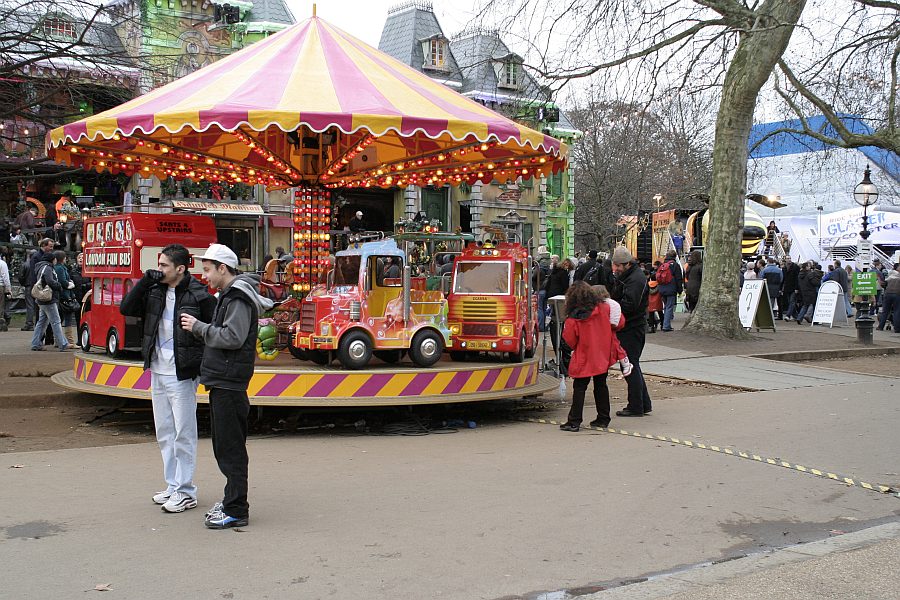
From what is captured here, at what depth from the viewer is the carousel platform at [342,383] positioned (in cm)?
1005

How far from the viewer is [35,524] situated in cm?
623

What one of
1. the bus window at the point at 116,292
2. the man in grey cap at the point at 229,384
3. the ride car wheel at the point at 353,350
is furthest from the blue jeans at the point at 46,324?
the man in grey cap at the point at 229,384

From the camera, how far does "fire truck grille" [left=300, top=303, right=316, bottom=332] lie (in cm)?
1103

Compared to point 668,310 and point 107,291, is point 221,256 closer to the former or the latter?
point 107,291

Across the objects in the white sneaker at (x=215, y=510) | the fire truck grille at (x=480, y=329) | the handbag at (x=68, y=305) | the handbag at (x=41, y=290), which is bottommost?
the white sneaker at (x=215, y=510)

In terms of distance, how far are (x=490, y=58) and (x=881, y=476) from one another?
1242 centimetres

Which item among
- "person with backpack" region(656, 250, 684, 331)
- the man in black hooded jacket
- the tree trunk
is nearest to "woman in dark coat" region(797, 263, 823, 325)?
"person with backpack" region(656, 250, 684, 331)

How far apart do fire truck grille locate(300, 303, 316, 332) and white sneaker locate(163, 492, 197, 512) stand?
14.3ft

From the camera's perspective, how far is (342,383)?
1020 centimetres

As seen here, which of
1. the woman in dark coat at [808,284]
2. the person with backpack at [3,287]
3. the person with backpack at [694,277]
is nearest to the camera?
the person with backpack at [3,287]

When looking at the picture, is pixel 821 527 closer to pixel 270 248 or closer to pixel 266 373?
pixel 266 373

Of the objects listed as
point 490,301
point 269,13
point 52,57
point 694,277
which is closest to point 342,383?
→ point 490,301

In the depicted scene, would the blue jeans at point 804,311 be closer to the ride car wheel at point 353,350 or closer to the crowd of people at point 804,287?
the crowd of people at point 804,287

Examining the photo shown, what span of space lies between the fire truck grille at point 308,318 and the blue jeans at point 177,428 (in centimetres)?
412
